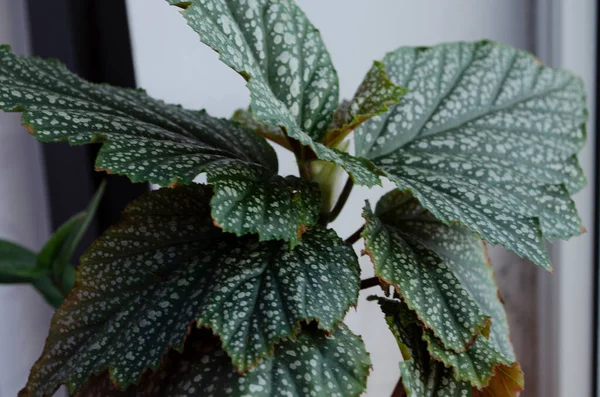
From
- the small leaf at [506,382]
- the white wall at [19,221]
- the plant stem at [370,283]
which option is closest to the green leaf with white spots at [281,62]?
the plant stem at [370,283]

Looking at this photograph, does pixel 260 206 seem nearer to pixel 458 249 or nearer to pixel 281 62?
pixel 281 62

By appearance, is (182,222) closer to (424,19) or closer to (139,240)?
(139,240)

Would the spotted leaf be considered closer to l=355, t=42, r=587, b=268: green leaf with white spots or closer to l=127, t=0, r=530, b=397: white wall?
l=355, t=42, r=587, b=268: green leaf with white spots

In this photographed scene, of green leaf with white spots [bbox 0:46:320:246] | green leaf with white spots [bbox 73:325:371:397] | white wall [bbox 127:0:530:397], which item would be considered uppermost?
white wall [bbox 127:0:530:397]

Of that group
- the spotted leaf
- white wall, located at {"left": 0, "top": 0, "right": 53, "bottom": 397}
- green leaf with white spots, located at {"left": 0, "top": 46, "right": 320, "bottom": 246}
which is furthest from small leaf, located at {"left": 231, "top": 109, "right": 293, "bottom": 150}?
white wall, located at {"left": 0, "top": 0, "right": 53, "bottom": 397}

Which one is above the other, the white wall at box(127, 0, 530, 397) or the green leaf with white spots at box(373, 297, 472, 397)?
the white wall at box(127, 0, 530, 397)

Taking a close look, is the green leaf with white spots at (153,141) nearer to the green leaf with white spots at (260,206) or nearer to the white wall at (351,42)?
the green leaf with white spots at (260,206)

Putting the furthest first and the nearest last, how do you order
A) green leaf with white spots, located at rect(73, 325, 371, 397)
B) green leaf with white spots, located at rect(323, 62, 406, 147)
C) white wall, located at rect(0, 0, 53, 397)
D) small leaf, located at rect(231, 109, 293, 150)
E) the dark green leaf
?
white wall, located at rect(0, 0, 53, 397) < the dark green leaf < small leaf, located at rect(231, 109, 293, 150) < green leaf with white spots, located at rect(323, 62, 406, 147) < green leaf with white spots, located at rect(73, 325, 371, 397)
